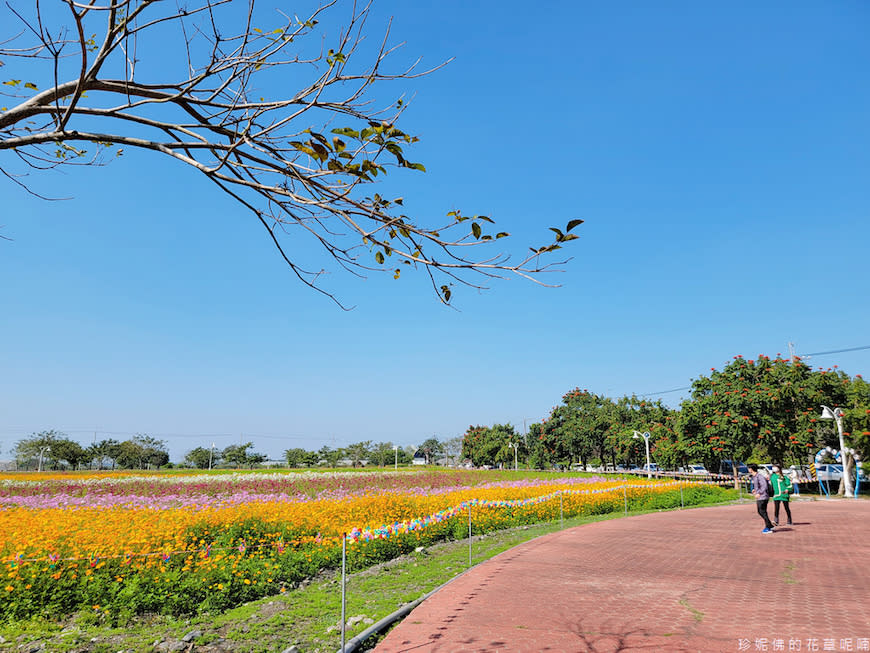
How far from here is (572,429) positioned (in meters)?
49.4

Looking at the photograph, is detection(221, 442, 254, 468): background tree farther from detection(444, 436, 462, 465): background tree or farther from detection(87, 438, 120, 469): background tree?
Answer: detection(444, 436, 462, 465): background tree

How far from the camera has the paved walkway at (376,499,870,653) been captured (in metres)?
5.23

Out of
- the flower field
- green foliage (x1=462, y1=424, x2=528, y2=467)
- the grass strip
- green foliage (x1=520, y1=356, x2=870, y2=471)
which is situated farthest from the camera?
green foliage (x1=462, y1=424, x2=528, y2=467)

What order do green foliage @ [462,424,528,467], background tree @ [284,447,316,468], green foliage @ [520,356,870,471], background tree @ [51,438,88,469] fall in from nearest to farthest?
green foliage @ [520,356,870,471], background tree @ [51,438,88,469], background tree @ [284,447,316,468], green foliage @ [462,424,528,467]

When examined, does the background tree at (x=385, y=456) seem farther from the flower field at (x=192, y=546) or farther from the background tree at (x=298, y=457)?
the flower field at (x=192, y=546)

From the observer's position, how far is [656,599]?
683cm

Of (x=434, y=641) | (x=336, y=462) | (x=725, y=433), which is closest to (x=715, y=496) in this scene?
(x=725, y=433)

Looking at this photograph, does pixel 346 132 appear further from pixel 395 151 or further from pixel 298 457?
pixel 298 457

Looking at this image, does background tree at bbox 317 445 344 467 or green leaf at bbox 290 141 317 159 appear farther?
background tree at bbox 317 445 344 467

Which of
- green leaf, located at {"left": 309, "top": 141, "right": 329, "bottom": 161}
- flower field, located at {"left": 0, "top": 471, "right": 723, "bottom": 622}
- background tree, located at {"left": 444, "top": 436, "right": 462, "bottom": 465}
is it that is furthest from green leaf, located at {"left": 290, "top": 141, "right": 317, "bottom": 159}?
background tree, located at {"left": 444, "top": 436, "right": 462, "bottom": 465}

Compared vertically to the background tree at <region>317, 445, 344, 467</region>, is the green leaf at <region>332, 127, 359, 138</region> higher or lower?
higher

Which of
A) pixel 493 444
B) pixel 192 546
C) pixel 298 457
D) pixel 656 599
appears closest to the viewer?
pixel 656 599

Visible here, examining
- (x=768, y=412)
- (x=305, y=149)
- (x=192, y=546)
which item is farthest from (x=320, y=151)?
(x=768, y=412)

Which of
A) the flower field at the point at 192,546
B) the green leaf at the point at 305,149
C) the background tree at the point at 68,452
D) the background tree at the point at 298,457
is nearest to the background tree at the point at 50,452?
the background tree at the point at 68,452
